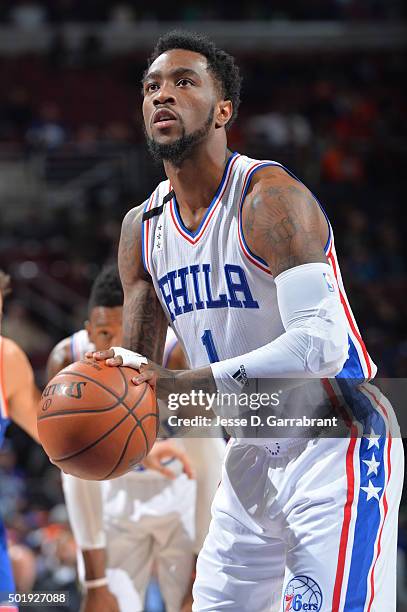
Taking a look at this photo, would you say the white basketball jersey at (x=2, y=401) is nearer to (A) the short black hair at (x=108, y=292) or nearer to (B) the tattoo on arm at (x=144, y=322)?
(A) the short black hair at (x=108, y=292)

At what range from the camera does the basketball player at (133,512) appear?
14.9 ft

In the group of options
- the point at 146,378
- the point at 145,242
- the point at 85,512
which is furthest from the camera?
the point at 85,512

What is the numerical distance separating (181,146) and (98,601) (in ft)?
7.81

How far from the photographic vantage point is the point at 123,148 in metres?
12.6

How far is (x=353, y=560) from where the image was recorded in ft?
9.30

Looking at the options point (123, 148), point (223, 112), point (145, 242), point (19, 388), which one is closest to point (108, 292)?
point (19, 388)

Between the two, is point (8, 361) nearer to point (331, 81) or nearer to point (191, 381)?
point (191, 381)

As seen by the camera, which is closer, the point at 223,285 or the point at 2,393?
the point at 223,285

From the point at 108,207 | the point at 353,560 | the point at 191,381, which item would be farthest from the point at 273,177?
the point at 108,207

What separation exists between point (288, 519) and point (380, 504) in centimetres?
28

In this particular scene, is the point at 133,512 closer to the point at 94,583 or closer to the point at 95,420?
the point at 94,583

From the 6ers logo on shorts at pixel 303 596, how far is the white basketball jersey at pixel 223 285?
65 centimetres

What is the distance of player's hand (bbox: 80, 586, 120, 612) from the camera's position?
449 centimetres

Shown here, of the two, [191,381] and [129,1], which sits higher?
[129,1]
